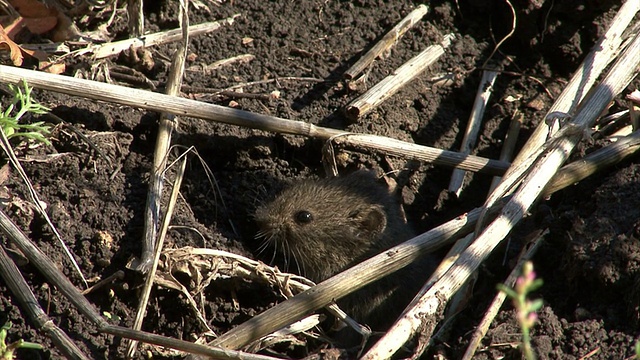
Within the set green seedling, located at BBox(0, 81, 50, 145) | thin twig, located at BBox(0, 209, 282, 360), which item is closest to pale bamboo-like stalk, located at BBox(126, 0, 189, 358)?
thin twig, located at BBox(0, 209, 282, 360)

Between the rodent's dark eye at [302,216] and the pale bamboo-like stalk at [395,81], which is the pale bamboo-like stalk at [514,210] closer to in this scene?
the pale bamboo-like stalk at [395,81]

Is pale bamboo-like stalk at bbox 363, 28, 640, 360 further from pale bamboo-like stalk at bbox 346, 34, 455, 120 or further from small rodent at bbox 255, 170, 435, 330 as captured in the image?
pale bamboo-like stalk at bbox 346, 34, 455, 120

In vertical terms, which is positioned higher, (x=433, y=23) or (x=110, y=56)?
(x=433, y=23)

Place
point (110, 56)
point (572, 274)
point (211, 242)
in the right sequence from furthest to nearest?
point (110, 56), point (211, 242), point (572, 274)

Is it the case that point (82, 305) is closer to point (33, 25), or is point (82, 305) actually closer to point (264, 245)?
point (264, 245)

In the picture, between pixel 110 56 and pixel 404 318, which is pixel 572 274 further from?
pixel 110 56

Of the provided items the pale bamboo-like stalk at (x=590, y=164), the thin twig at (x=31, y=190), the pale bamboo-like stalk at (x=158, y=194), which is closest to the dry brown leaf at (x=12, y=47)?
the thin twig at (x=31, y=190)

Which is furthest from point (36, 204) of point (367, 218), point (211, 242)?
point (367, 218)
